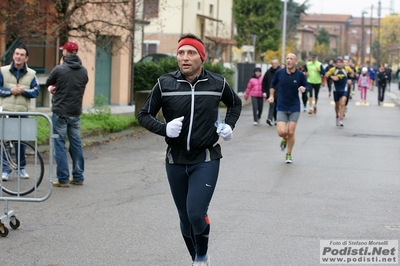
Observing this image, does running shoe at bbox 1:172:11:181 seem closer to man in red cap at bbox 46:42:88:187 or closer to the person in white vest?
the person in white vest

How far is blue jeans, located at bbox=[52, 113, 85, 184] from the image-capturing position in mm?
10453

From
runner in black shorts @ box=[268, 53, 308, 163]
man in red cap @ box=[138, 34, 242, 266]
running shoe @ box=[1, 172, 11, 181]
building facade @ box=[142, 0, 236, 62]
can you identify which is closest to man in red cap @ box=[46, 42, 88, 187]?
running shoe @ box=[1, 172, 11, 181]

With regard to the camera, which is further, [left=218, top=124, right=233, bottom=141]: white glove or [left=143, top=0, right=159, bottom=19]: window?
[left=143, top=0, right=159, bottom=19]: window

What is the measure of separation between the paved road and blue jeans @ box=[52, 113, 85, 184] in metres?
0.24

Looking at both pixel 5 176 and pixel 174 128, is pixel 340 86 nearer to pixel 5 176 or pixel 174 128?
pixel 5 176

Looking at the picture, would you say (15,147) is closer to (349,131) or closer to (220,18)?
(349,131)

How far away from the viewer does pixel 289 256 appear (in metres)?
6.75

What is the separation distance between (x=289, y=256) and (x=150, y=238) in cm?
147

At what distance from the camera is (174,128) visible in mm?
5598

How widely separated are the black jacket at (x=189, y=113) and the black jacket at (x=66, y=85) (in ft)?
15.7

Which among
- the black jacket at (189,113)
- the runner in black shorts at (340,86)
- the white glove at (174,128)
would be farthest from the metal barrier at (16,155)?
the runner in black shorts at (340,86)

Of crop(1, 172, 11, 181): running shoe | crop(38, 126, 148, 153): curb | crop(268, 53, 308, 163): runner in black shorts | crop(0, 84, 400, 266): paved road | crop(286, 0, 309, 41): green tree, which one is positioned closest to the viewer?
crop(0, 84, 400, 266): paved road

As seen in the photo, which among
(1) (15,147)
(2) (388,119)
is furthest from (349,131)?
(1) (15,147)

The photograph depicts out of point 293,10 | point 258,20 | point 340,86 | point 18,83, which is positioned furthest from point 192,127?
point 293,10
